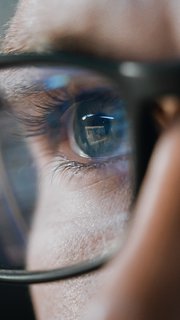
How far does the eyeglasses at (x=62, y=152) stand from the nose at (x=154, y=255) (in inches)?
0.9

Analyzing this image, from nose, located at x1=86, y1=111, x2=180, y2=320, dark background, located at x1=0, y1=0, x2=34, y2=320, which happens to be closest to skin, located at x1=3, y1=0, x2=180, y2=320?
nose, located at x1=86, y1=111, x2=180, y2=320

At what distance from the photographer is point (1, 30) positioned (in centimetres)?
111

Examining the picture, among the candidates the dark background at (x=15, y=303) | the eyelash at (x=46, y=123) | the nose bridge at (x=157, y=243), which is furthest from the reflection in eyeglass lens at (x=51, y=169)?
the dark background at (x=15, y=303)

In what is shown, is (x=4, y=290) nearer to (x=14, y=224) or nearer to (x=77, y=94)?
(x=14, y=224)

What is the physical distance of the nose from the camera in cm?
69

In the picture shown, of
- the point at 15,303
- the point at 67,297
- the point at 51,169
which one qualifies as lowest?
the point at 15,303

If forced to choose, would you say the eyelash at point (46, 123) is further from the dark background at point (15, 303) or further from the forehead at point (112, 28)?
the dark background at point (15, 303)

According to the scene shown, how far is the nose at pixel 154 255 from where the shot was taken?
69cm

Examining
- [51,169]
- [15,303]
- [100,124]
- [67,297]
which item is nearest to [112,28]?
[100,124]

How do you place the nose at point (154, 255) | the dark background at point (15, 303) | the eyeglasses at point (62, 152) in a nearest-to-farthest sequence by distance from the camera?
the nose at point (154, 255), the eyeglasses at point (62, 152), the dark background at point (15, 303)

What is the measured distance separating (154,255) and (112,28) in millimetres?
291

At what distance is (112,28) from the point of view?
86 centimetres

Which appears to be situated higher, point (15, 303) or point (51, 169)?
point (51, 169)

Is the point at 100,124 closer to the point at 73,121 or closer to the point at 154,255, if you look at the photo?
the point at 73,121
